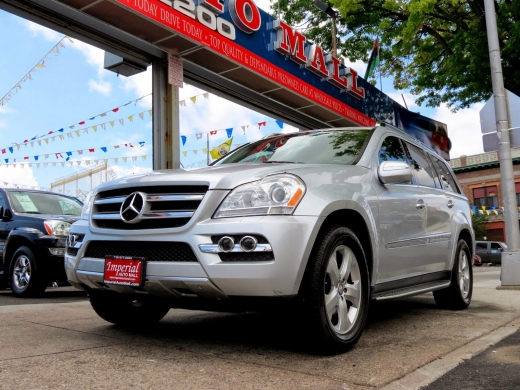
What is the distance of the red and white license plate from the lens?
10.3ft

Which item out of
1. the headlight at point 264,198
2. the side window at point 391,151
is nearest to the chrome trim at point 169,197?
the headlight at point 264,198

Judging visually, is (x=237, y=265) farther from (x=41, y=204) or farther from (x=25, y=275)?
(x=41, y=204)

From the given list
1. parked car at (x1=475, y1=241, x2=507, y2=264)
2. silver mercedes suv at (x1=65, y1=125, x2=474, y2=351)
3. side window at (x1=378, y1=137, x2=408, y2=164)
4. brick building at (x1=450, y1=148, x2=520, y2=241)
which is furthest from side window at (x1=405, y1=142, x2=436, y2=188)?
brick building at (x1=450, y1=148, x2=520, y2=241)

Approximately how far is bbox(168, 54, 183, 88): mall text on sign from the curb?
22.6 feet

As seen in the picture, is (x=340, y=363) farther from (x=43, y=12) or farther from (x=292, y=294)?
(x=43, y=12)

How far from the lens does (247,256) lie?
115 inches

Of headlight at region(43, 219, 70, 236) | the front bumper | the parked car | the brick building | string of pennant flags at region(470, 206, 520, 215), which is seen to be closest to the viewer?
the front bumper

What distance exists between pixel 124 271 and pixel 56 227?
4075 millimetres

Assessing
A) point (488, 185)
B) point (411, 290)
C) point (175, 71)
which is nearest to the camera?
point (411, 290)

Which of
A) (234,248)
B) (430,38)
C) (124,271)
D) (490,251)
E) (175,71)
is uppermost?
(430,38)

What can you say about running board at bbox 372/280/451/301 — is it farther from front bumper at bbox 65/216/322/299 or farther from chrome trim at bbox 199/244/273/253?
chrome trim at bbox 199/244/273/253

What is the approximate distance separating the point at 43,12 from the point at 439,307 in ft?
22.0

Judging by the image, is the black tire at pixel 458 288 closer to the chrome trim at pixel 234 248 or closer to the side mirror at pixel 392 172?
the side mirror at pixel 392 172

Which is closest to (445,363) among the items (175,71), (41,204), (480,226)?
(41,204)
